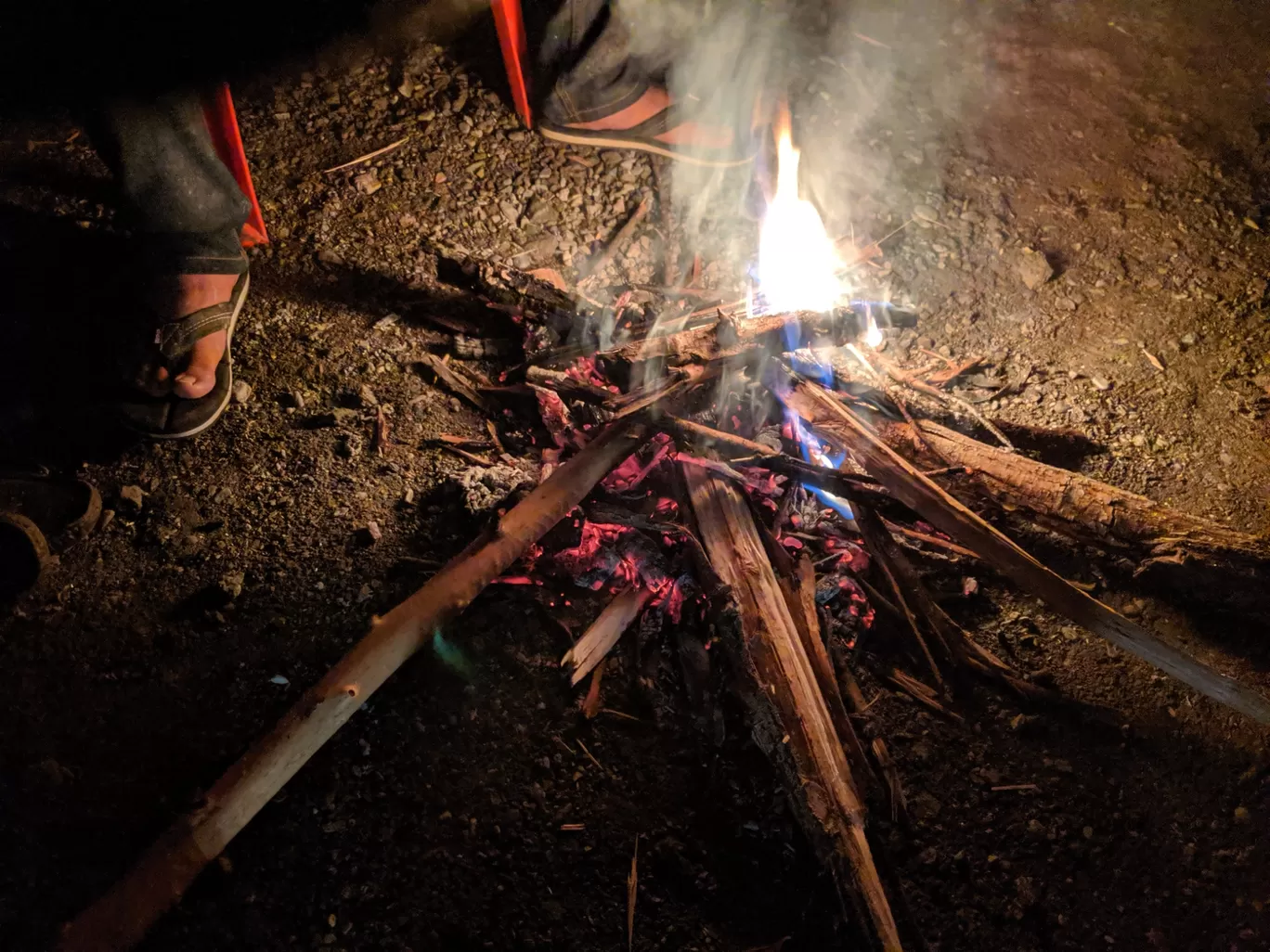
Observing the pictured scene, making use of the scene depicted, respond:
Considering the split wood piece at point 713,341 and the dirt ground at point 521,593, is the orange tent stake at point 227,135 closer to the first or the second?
the dirt ground at point 521,593

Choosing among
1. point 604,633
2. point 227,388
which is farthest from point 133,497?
point 604,633

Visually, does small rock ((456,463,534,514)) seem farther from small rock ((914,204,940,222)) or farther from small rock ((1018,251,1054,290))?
small rock ((1018,251,1054,290))

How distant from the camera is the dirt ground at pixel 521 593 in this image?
6.72 feet

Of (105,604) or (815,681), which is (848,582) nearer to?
(815,681)

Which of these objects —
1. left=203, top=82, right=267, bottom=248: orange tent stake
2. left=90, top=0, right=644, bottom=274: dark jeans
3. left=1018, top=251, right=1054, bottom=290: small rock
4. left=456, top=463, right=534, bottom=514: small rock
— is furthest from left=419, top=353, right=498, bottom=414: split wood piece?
left=1018, top=251, right=1054, bottom=290: small rock

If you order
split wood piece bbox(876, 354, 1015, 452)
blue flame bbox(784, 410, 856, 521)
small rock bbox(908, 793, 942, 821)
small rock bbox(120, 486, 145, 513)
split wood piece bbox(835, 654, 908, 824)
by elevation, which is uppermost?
split wood piece bbox(876, 354, 1015, 452)

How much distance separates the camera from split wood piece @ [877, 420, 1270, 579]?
2518 mm

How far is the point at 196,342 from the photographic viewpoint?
3.07 metres

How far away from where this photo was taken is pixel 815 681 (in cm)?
232

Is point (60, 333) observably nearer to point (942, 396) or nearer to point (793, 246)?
point (793, 246)

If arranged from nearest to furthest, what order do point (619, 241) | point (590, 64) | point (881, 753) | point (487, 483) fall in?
point (881, 753) → point (487, 483) → point (619, 241) → point (590, 64)

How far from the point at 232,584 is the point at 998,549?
266 cm

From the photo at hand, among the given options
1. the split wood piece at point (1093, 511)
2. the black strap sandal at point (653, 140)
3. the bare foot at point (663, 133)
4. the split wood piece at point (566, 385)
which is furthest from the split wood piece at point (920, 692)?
the bare foot at point (663, 133)

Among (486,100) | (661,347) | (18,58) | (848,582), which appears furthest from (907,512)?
(18,58)
